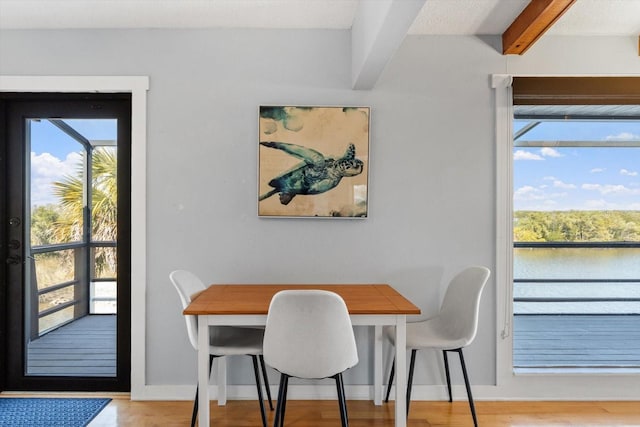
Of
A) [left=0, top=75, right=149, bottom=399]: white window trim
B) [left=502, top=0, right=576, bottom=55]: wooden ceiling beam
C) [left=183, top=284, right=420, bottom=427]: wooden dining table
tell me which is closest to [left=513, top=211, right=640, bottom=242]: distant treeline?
[left=502, top=0, right=576, bottom=55]: wooden ceiling beam

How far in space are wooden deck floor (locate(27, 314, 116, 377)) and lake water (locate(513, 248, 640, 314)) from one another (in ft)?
9.16

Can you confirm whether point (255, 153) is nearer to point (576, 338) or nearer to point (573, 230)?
point (573, 230)

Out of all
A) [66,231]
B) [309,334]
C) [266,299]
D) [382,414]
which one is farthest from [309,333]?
[66,231]

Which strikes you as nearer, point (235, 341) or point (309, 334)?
point (309, 334)

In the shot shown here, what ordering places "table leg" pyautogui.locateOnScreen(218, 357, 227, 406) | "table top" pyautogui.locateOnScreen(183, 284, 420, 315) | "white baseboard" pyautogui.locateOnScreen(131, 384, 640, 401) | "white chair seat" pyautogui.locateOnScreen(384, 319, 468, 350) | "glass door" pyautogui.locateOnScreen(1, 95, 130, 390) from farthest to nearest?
"glass door" pyautogui.locateOnScreen(1, 95, 130, 390), "white baseboard" pyautogui.locateOnScreen(131, 384, 640, 401), "table leg" pyautogui.locateOnScreen(218, 357, 227, 406), "white chair seat" pyautogui.locateOnScreen(384, 319, 468, 350), "table top" pyautogui.locateOnScreen(183, 284, 420, 315)

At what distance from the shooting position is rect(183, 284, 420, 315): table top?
214 centimetres

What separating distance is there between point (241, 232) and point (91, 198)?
1.08 meters

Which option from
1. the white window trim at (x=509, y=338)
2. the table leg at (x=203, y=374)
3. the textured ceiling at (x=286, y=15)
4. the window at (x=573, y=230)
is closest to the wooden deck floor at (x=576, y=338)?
the window at (x=573, y=230)

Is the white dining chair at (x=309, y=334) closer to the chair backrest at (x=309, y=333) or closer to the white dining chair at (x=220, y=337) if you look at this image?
the chair backrest at (x=309, y=333)

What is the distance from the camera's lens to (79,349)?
9.93ft

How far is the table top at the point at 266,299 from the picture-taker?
2.14 metres

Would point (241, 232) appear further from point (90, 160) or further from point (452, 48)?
point (452, 48)

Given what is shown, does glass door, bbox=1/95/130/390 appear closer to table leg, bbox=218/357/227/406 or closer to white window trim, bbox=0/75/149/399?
white window trim, bbox=0/75/149/399

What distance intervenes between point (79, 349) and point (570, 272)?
11.1 feet
